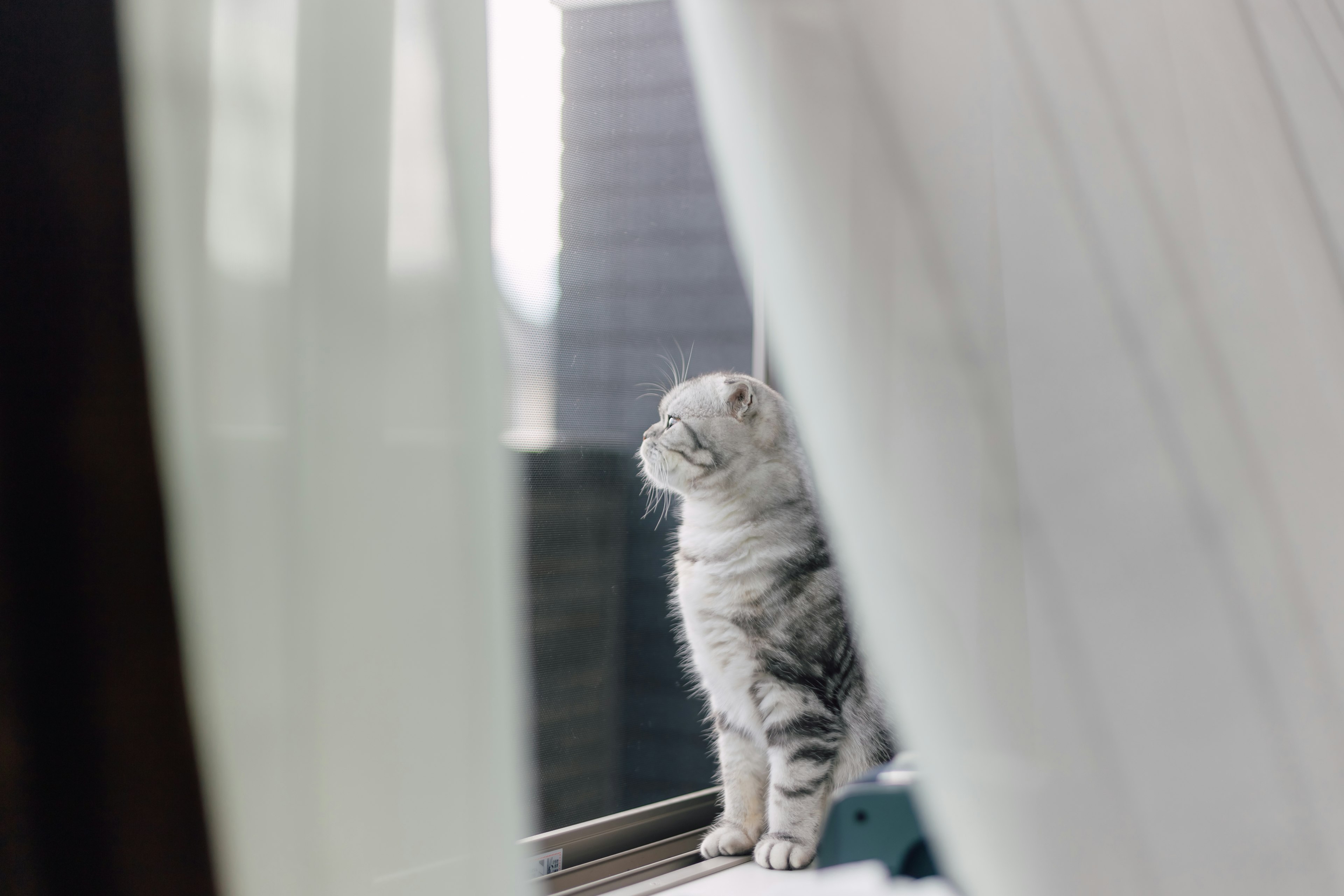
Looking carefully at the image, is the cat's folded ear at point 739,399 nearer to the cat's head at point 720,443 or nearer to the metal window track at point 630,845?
the cat's head at point 720,443

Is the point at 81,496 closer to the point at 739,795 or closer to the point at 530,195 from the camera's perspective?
the point at 530,195

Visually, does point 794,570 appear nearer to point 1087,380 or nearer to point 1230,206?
point 1087,380

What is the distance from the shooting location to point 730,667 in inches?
43.5

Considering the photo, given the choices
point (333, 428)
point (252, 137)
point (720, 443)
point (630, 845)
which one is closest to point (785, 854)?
point (630, 845)

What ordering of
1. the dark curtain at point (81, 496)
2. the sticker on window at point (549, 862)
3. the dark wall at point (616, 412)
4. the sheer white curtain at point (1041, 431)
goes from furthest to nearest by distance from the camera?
the dark wall at point (616, 412)
the sticker on window at point (549, 862)
the sheer white curtain at point (1041, 431)
the dark curtain at point (81, 496)

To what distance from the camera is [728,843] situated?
1.13 meters

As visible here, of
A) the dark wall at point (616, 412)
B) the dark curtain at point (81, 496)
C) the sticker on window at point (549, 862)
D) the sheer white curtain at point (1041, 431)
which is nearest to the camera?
the dark curtain at point (81, 496)

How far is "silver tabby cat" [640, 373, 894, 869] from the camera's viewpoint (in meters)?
1.06

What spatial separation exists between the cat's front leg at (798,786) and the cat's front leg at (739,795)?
2.9 inches

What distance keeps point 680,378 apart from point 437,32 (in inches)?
32.8

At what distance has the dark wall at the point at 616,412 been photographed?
1.13m

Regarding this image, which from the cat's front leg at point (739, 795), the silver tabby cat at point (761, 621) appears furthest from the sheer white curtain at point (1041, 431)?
the cat's front leg at point (739, 795)

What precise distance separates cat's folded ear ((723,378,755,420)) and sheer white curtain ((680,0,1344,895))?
10.6 inches

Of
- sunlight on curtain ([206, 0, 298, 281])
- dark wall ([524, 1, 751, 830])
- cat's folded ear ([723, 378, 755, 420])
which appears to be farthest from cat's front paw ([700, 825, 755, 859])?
sunlight on curtain ([206, 0, 298, 281])
